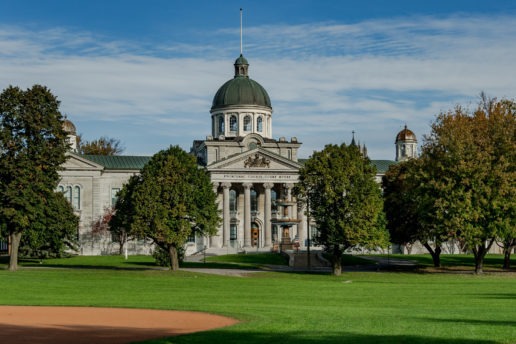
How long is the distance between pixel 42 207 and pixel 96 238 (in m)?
40.6

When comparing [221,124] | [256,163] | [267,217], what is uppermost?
[221,124]

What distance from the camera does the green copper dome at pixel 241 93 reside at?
364 feet

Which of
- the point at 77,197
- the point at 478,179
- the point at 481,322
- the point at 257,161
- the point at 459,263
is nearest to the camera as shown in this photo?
the point at 481,322

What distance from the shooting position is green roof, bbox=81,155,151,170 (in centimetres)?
11031

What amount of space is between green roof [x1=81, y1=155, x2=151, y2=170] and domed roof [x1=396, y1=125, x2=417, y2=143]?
37537mm

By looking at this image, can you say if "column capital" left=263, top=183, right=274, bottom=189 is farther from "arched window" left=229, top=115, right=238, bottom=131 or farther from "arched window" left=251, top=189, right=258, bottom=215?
"arched window" left=229, top=115, right=238, bottom=131

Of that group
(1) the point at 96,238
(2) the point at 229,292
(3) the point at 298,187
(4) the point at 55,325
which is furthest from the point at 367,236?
(1) the point at 96,238

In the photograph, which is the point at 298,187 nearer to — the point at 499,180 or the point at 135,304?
the point at 499,180

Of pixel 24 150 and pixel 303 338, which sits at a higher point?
pixel 24 150

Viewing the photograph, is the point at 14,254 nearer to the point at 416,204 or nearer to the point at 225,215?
the point at 416,204

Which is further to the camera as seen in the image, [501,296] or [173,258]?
[173,258]

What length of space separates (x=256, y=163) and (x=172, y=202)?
37978 millimetres

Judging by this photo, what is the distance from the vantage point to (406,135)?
127 metres

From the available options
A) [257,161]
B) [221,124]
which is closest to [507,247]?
[257,161]
